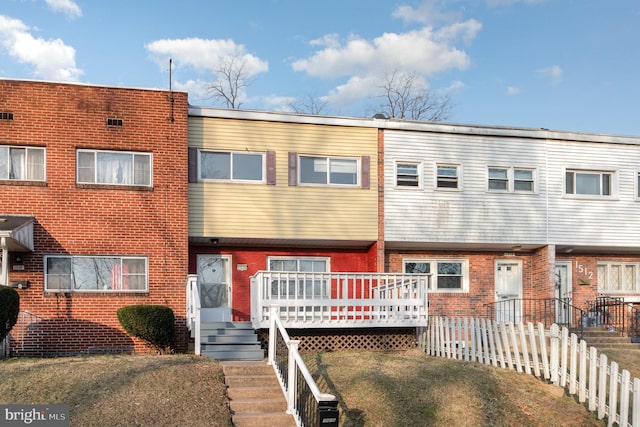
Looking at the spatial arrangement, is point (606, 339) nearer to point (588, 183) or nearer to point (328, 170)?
point (588, 183)

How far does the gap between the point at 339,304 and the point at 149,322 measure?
3.97 m

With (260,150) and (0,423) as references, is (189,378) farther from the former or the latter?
(260,150)

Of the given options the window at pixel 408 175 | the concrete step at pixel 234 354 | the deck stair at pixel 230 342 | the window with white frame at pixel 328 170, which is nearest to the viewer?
the concrete step at pixel 234 354

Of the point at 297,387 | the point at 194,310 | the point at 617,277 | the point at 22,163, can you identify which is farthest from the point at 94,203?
the point at 617,277

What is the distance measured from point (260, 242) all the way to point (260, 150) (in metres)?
2.29

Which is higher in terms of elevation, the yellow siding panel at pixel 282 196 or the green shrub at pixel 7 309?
the yellow siding panel at pixel 282 196

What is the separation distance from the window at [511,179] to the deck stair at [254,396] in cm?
958

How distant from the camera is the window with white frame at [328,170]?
711 inches

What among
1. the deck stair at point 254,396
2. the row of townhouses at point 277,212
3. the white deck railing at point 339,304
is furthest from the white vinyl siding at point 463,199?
the deck stair at point 254,396

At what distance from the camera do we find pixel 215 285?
703 inches

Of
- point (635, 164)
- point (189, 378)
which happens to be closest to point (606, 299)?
point (635, 164)

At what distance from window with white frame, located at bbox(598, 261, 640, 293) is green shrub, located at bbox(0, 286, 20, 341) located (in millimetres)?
15518

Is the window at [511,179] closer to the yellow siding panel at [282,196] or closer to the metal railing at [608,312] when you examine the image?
the yellow siding panel at [282,196]

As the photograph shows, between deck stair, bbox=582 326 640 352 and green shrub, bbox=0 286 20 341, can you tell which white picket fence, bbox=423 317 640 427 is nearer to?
deck stair, bbox=582 326 640 352
